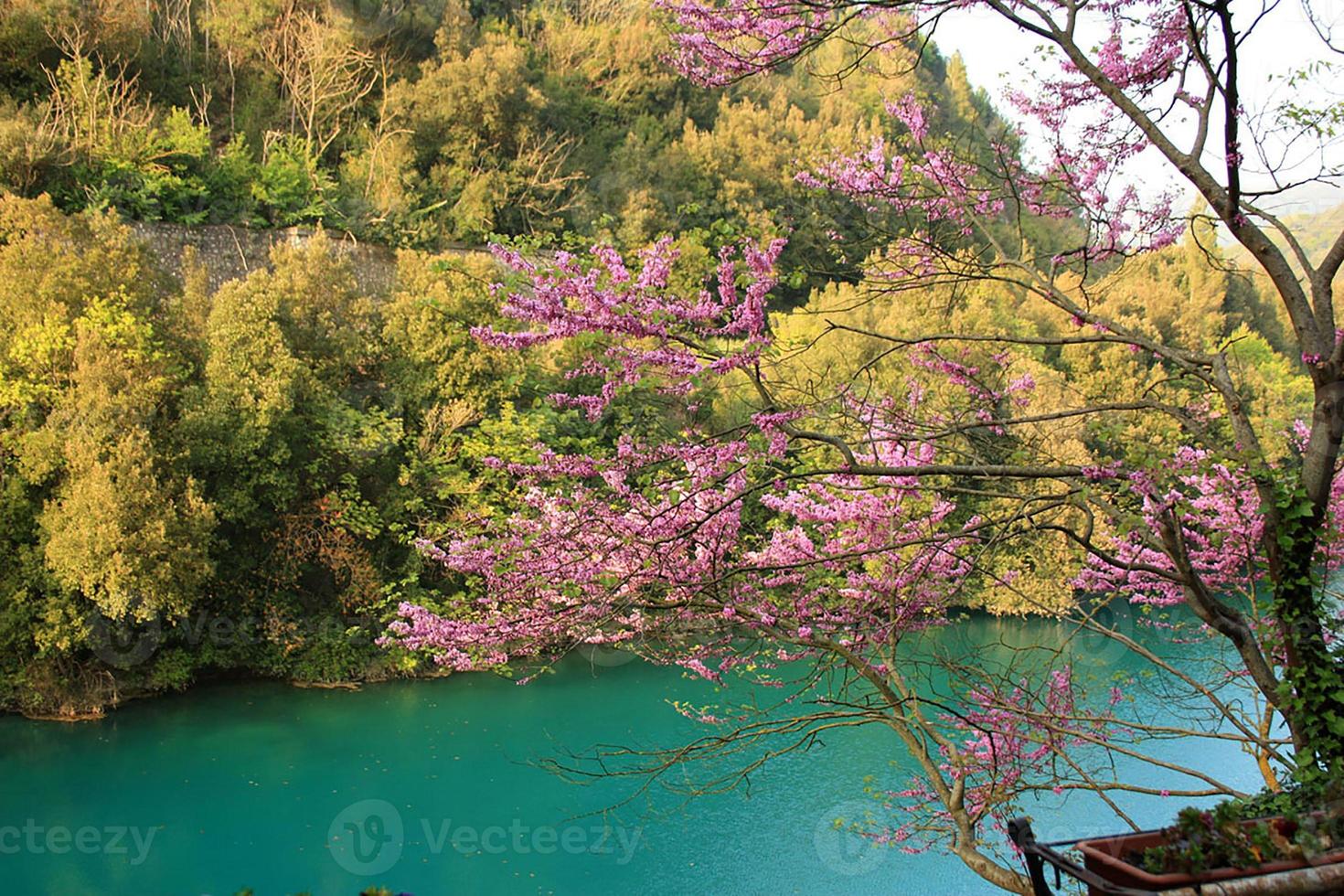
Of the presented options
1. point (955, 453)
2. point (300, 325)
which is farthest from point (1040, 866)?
point (300, 325)

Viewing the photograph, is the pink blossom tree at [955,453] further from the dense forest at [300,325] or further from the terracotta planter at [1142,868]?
the terracotta planter at [1142,868]

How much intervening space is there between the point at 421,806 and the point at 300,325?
5301 mm

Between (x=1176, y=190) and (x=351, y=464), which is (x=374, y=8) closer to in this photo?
(x=351, y=464)

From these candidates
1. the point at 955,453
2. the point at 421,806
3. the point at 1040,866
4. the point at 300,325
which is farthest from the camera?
the point at 300,325

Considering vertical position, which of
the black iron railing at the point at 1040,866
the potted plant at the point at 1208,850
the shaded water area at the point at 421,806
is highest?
the potted plant at the point at 1208,850

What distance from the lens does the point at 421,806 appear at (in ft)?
24.7

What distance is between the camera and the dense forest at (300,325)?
8.82m

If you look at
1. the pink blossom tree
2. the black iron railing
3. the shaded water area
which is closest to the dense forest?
the pink blossom tree

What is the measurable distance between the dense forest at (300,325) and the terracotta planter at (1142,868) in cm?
141

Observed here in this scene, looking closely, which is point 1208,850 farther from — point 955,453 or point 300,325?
point 300,325

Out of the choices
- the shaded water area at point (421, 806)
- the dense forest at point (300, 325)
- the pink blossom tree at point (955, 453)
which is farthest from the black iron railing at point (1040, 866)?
the shaded water area at point (421, 806)

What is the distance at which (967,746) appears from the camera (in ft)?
13.9

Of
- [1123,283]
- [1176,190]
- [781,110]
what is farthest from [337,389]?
[1123,283]

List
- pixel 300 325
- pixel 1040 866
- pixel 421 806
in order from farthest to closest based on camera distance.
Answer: pixel 300 325 < pixel 421 806 < pixel 1040 866
